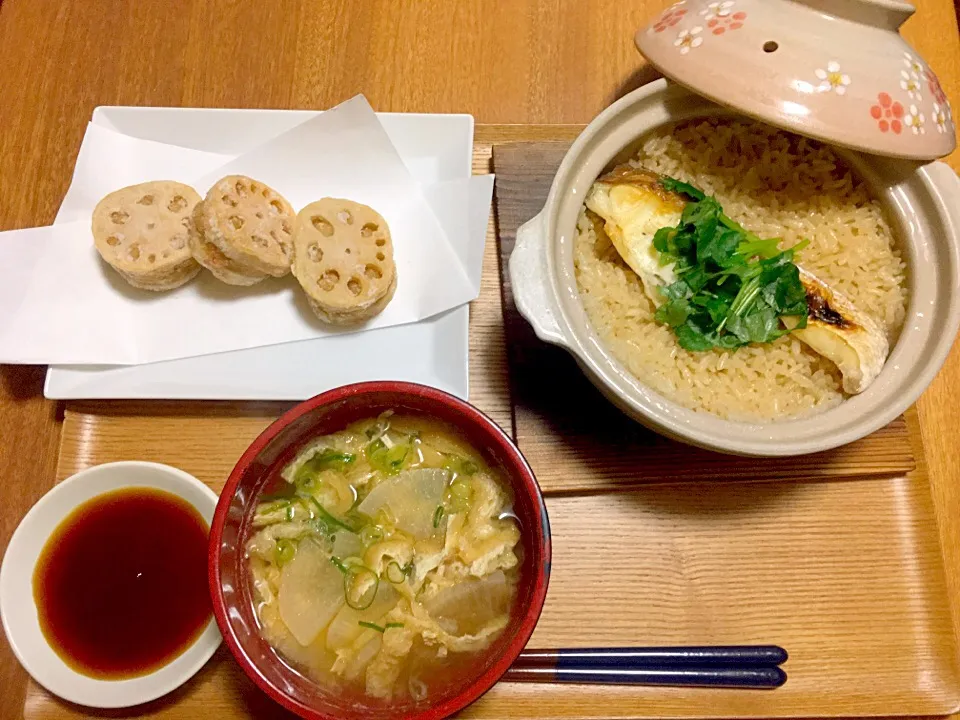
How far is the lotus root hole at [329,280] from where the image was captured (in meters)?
1.32

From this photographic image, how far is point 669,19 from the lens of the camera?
119 cm

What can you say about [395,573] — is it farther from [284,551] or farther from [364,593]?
[284,551]

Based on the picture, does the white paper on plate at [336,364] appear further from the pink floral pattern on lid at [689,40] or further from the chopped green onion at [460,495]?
the pink floral pattern on lid at [689,40]

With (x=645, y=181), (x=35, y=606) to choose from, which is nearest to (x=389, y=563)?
(x=35, y=606)

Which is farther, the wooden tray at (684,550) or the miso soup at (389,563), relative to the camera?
the wooden tray at (684,550)

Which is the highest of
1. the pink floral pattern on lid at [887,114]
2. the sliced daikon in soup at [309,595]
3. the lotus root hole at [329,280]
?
the pink floral pattern on lid at [887,114]

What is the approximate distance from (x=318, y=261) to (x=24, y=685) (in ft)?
3.18

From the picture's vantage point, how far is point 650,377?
3.85ft

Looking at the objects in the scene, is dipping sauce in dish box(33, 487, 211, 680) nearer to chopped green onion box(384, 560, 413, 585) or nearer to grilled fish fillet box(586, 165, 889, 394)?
chopped green onion box(384, 560, 413, 585)

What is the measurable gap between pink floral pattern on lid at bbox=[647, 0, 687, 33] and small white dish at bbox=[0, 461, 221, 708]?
115cm

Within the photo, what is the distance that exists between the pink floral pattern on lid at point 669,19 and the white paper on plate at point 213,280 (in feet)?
1.79

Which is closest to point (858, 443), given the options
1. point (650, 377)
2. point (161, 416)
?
point (650, 377)

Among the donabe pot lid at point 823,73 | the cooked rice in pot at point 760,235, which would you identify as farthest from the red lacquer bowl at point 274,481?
the donabe pot lid at point 823,73

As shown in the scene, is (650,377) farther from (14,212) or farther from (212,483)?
(14,212)
